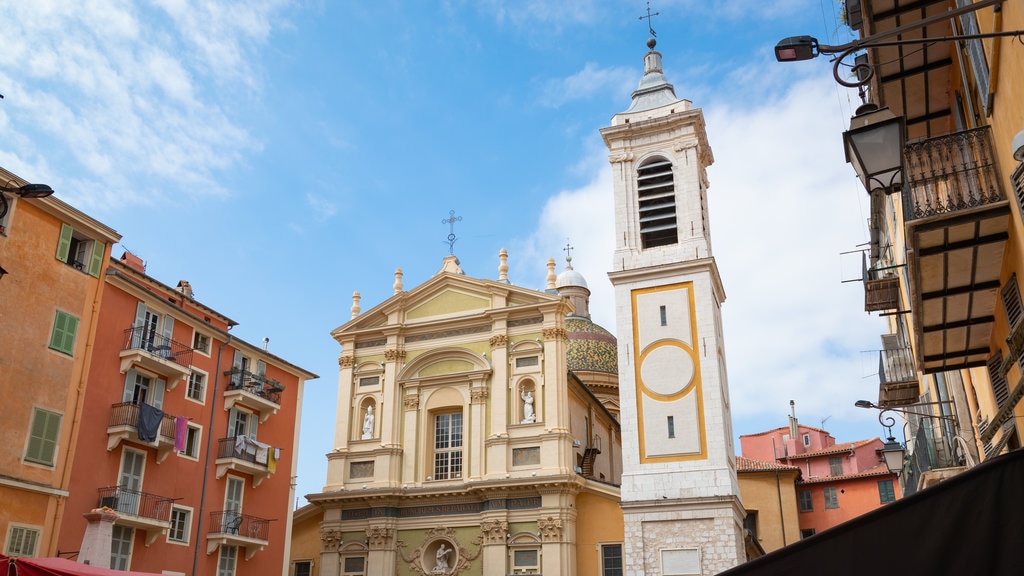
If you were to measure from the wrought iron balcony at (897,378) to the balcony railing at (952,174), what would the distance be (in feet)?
35.4

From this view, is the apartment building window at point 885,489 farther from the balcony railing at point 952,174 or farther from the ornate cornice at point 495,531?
the balcony railing at point 952,174

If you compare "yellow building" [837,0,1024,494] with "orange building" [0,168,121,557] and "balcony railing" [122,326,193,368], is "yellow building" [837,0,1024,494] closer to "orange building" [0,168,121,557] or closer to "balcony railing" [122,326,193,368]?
"orange building" [0,168,121,557]

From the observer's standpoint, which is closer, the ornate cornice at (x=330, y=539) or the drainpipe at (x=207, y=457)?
the drainpipe at (x=207, y=457)

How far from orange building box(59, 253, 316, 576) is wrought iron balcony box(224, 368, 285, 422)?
0.04 m

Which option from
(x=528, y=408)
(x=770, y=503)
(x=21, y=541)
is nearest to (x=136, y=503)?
(x=21, y=541)

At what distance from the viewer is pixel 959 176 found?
8500mm

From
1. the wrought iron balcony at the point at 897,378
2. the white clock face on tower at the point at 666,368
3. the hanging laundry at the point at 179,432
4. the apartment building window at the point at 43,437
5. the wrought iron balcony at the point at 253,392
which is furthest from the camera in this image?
the white clock face on tower at the point at 666,368

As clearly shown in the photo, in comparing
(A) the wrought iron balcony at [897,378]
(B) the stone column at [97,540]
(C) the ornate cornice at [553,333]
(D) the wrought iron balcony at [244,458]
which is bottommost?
(B) the stone column at [97,540]

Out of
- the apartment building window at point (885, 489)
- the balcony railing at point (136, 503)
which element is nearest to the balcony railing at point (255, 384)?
the balcony railing at point (136, 503)

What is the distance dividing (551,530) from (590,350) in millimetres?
15715

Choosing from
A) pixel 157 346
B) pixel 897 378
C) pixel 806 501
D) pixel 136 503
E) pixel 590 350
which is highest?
pixel 590 350

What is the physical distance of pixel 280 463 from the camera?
26.6 metres

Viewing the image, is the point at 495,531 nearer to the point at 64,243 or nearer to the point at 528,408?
the point at 528,408

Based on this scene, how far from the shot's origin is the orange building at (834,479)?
43.8 meters
